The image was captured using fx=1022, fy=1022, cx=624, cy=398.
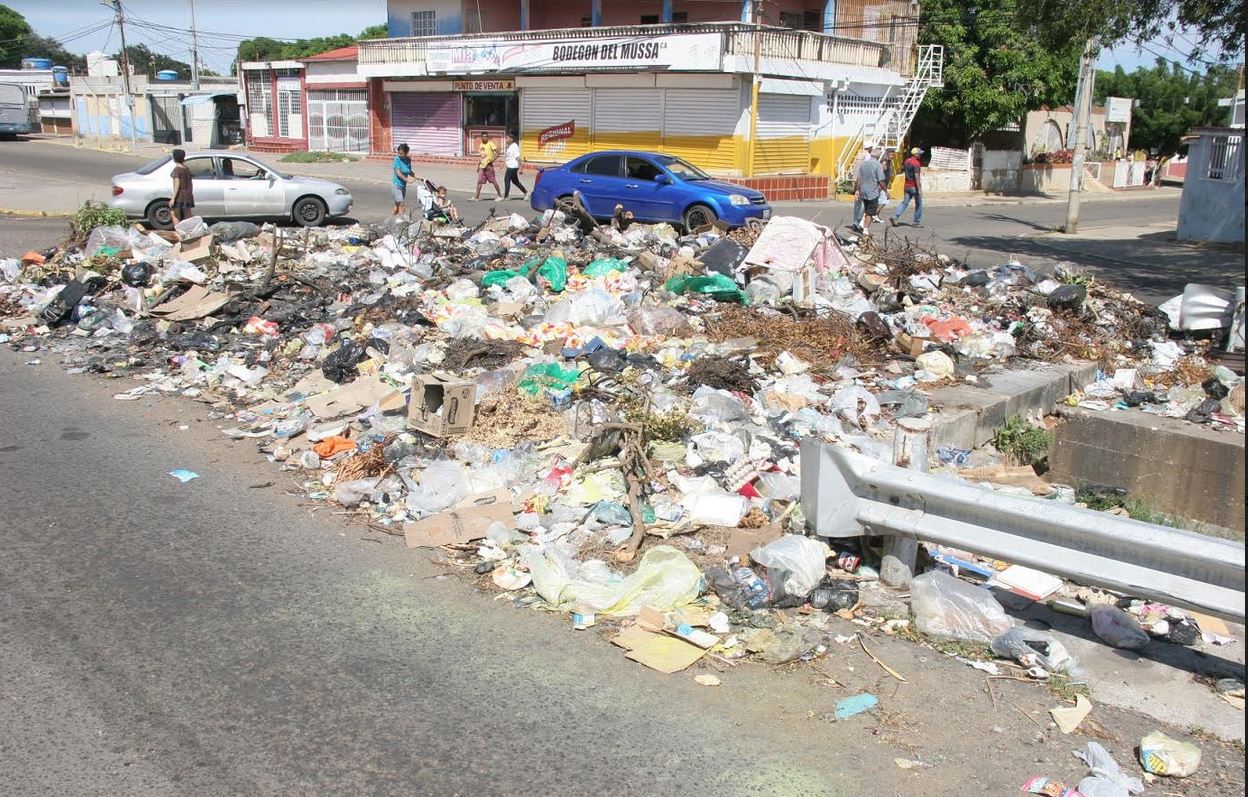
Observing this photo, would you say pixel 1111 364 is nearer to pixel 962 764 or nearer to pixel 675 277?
pixel 675 277

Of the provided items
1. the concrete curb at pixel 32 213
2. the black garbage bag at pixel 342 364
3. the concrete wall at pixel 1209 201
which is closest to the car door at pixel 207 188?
the concrete curb at pixel 32 213

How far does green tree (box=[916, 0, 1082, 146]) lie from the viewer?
3506 cm

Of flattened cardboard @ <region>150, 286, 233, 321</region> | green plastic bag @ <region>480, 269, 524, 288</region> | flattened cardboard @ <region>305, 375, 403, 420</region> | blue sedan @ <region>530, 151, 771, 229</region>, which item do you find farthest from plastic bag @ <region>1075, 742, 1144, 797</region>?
blue sedan @ <region>530, 151, 771, 229</region>

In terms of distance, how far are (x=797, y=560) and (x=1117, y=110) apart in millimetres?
51846

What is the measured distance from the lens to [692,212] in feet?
57.7

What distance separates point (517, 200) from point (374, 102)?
59.3 feet

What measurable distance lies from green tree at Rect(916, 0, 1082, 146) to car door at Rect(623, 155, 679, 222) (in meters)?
21.9

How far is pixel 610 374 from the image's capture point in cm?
829

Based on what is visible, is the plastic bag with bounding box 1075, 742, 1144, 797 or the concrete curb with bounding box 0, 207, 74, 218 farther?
the concrete curb with bounding box 0, 207, 74, 218

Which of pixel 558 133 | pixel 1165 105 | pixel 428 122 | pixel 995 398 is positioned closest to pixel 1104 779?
pixel 995 398

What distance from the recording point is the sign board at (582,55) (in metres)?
28.9

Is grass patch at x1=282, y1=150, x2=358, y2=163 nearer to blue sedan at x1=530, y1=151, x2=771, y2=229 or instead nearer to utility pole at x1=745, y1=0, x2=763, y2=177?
utility pole at x1=745, y1=0, x2=763, y2=177

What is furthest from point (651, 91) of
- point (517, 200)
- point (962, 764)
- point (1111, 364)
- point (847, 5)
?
point (962, 764)

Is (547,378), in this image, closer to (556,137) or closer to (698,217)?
(698,217)
